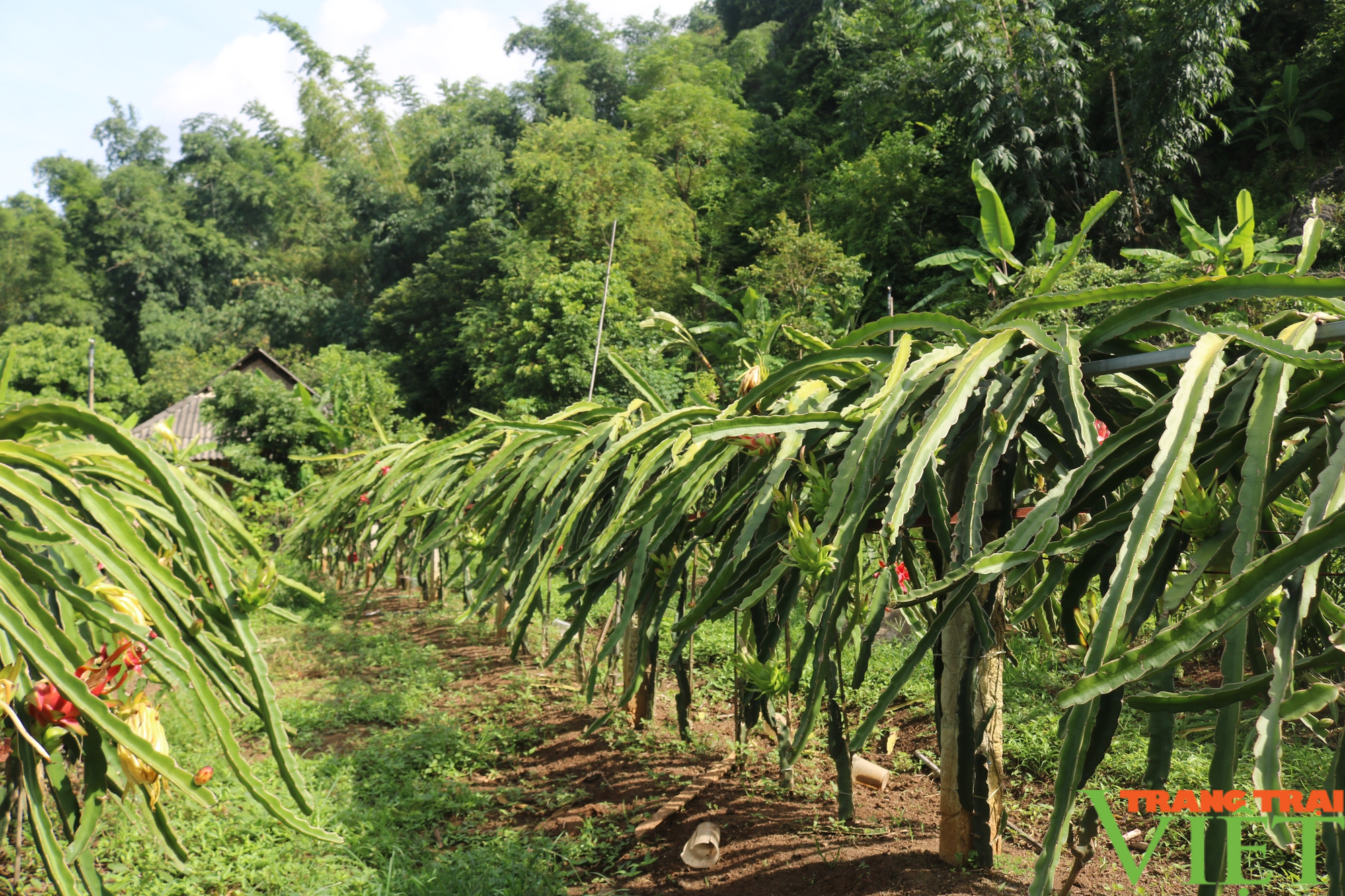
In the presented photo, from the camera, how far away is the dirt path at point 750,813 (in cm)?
197

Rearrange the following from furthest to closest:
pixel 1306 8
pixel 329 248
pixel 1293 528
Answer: pixel 329 248 → pixel 1306 8 → pixel 1293 528

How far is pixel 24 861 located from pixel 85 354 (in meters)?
19.5

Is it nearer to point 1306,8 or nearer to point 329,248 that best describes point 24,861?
point 1306,8

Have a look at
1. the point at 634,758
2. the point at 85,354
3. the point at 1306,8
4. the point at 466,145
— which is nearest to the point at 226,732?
the point at 634,758

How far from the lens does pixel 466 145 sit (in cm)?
1847

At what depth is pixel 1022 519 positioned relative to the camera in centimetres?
146

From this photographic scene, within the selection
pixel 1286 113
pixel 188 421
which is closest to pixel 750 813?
pixel 1286 113

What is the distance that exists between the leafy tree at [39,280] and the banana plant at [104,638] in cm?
2792

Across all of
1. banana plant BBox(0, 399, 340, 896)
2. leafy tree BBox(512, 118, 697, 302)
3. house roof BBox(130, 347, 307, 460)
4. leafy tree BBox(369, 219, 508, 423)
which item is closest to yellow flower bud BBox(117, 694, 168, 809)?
banana plant BBox(0, 399, 340, 896)

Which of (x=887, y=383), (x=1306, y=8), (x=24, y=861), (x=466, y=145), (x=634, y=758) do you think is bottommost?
(x=634, y=758)

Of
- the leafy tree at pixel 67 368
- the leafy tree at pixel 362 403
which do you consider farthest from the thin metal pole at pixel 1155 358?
the leafy tree at pixel 67 368

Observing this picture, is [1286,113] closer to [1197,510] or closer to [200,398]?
[1197,510]

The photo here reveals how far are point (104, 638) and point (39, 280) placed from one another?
96.7 feet

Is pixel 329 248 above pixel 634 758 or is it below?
above
